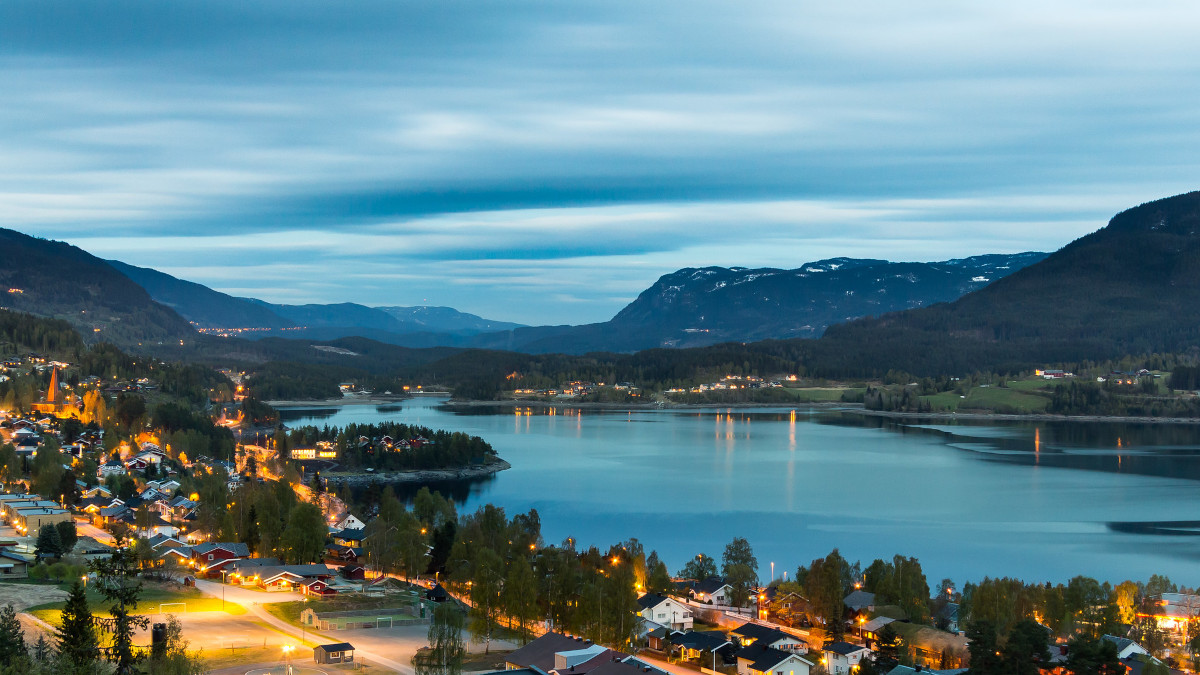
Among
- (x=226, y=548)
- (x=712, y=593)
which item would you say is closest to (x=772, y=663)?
(x=712, y=593)

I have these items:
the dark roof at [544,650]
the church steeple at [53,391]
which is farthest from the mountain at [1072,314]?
the dark roof at [544,650]

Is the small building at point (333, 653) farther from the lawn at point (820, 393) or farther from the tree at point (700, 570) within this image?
the lawn at point (820, 393)

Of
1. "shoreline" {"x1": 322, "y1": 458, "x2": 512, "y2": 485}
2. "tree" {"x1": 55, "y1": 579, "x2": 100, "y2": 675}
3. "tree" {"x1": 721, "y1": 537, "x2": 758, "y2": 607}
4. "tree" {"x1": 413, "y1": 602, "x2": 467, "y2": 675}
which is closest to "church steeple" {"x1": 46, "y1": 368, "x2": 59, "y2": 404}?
"shoreline" {"x1": 322, "y1": 458, "x2": 512, "y2": 485}

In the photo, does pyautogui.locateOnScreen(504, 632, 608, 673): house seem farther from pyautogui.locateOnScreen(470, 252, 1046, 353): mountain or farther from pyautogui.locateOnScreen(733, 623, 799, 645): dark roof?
pyautogui.locateOnScreen(470, 252, 1046, 353): mountain

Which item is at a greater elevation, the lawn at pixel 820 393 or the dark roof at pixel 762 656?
the lawn at pixel 820 393

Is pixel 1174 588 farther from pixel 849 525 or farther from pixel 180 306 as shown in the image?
pixel 180 306
